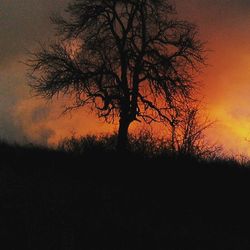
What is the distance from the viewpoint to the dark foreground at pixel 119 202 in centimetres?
1351

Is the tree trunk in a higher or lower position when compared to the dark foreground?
higher

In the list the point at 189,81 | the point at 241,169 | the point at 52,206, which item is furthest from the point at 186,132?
the point at 52,206

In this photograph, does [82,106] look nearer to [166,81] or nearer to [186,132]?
[166,81]

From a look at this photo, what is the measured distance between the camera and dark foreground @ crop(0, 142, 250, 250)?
1351cm

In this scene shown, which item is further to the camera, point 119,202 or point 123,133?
point 123,133

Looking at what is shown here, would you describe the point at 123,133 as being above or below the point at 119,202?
above

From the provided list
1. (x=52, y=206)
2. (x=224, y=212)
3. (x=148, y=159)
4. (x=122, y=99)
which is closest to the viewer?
(x=52, y=206)

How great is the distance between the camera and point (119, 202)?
16781 millimetres

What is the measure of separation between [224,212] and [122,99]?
593 inches

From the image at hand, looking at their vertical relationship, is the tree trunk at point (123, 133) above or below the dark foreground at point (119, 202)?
above

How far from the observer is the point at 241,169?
2111 centimetres

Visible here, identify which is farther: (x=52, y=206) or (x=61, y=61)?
(x=61, y=61)

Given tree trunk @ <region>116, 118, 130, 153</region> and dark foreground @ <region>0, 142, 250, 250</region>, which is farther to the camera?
tree trunk @ <region>116, 118, 130, 153</region>

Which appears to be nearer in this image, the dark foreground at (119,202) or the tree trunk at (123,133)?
the dark foreground at (119,202)
